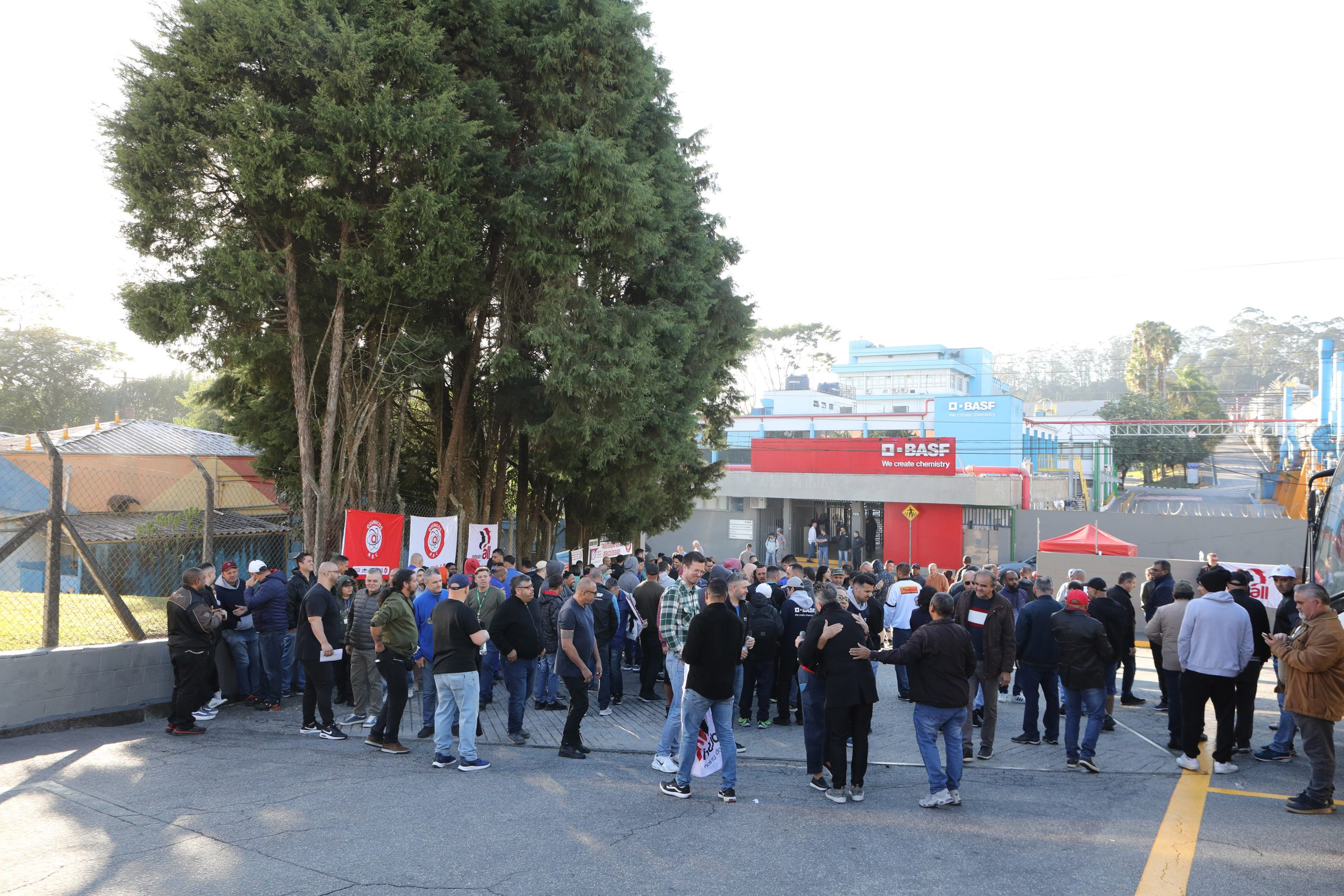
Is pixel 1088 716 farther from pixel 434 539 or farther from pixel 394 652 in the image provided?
pixel 434 539

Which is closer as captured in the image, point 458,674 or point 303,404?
point 458,674

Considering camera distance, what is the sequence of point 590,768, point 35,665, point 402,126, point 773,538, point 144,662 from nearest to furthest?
point 590,768, point 35,665, point 144,662, point 402,126, point 773,538

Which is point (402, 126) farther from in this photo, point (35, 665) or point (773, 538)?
point (773, 538)

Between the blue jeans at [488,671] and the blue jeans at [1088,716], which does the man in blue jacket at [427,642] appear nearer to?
Answer: the blue jeans at [488,671]

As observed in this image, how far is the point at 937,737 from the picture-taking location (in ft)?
21.9

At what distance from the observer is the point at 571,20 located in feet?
46.2

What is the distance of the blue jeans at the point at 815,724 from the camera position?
7.18 metres

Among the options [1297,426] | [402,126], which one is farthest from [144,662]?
[1297,426]

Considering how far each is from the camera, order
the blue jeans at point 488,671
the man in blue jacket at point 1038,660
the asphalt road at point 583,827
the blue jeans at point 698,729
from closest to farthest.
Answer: the asphalt road at point 583,827, the blue jeans at point 698,729, the man in blue jacket at point 1038,660, the blue jeans at point 488,671

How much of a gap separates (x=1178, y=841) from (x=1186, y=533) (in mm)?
32005

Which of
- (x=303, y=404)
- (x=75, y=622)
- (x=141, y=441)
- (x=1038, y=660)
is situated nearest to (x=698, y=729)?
(x=1038, y=660)

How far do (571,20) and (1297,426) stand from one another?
57257 mm

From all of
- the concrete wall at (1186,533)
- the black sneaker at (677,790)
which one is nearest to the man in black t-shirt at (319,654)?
the black sneaker at (677,790)

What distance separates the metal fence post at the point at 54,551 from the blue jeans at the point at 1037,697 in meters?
9.53
